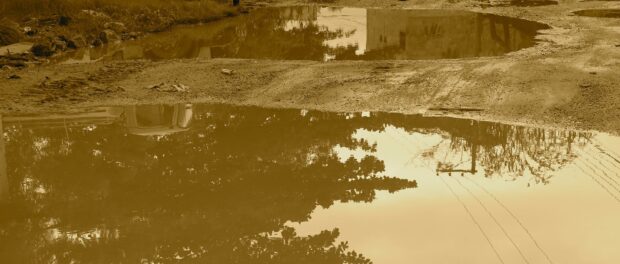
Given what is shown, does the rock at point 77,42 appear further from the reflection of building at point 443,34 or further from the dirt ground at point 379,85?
the reflection of building at point 443,34

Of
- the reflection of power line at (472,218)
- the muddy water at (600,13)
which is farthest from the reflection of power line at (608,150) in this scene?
the muddy water at (600,13)

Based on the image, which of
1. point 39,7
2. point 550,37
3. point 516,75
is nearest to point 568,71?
point 516,75

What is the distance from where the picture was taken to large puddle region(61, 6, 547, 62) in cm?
1570

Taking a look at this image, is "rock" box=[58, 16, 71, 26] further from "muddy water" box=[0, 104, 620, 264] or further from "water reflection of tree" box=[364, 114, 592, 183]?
"water reflection of tree" box=[364, 114, 592, 183]

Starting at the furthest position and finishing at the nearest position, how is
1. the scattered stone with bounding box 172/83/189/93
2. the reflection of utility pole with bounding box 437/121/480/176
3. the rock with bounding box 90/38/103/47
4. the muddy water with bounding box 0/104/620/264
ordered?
the rock with bounding box 90/38/103/47 < the scattered stone with bounding box 172/83/189/93 < the reflection of utility pole with bounding box 437/121/480/176 < the muddy water with bounding box 0/104/620/264

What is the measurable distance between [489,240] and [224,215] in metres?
2.56

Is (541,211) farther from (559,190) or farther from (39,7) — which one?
(39,7)

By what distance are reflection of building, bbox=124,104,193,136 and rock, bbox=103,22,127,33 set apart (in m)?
9.60

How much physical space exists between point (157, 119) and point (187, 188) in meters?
3.06

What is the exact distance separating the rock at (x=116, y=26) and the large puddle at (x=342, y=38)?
0.88 m

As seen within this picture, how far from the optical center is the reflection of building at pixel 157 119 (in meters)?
9.66

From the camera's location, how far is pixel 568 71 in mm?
11664

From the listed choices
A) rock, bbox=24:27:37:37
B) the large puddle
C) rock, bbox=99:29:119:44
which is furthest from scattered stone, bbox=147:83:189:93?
rock, bbox=24:27:37:37

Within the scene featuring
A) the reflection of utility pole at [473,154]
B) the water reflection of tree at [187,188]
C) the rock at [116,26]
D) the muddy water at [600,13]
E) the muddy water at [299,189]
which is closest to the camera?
the muddy water at [299,189]
